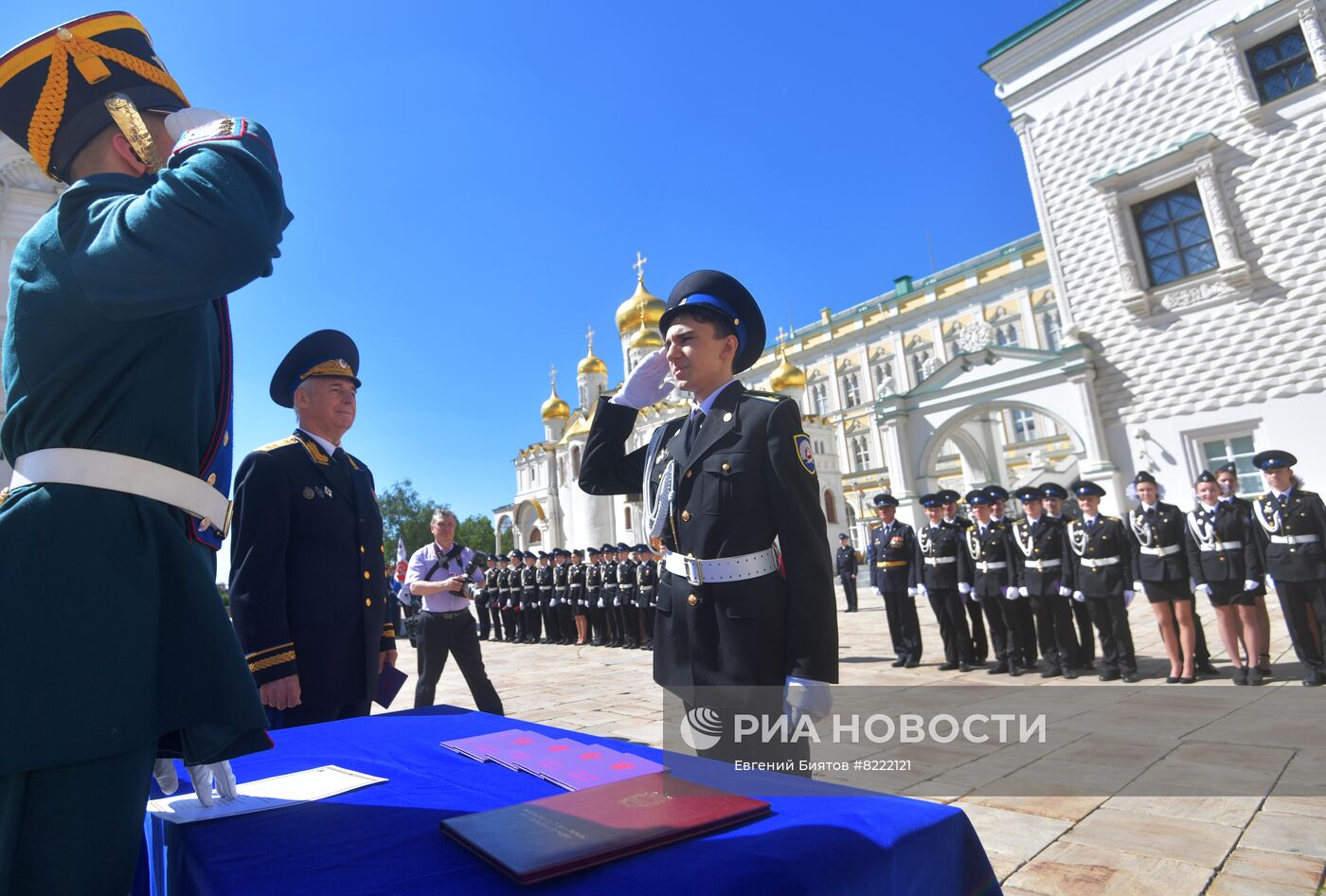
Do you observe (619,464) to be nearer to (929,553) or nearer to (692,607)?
(692,607)

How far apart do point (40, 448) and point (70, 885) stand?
26.0 inches

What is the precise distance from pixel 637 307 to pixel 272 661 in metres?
40.4

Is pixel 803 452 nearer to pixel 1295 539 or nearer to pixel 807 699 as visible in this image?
pixel 807 699

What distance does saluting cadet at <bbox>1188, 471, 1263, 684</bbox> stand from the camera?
6.12 metres

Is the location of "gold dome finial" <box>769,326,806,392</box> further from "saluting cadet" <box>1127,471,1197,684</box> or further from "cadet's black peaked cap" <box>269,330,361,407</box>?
"cadet's black peaked cap" <box>269,330,361,407</box>

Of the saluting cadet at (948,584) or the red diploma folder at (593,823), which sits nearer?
the red diploma folder at (593,823)

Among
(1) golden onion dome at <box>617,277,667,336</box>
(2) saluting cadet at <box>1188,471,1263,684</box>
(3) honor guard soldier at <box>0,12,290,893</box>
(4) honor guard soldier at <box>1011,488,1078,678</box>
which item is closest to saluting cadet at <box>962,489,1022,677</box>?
(4) honor guard soldier at <box>1011,488,1078,678</box>

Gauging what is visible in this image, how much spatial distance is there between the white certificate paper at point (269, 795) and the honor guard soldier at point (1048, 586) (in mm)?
7383

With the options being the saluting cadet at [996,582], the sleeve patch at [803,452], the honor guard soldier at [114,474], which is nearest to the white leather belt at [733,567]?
the sleeve patch at [803,452]

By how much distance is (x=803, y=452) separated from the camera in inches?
87.4

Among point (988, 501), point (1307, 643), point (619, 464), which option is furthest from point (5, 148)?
point (1307, 643)

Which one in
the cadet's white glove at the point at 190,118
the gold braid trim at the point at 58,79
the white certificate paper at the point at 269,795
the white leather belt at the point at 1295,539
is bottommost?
the white certificate paper at the point at 269,795

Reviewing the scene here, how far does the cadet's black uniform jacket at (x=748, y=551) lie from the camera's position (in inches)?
80.6

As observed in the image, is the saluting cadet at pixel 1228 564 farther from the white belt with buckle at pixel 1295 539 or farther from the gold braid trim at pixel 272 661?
the gold braid trim at pixel 272 661
